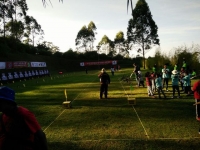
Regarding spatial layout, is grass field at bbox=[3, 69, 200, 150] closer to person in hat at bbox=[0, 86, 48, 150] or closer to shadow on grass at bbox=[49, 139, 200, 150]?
shadow on grass at bbox=[49, 139, 200, 150]

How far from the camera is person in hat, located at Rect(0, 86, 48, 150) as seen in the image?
8.71ft

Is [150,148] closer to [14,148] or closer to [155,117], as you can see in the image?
[155,117]

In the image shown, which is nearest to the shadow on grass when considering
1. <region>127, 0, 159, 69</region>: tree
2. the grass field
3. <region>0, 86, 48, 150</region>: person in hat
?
the grass field

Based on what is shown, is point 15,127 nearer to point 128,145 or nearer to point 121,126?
point 128,145

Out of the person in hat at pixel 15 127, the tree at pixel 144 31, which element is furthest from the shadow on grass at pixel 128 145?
the tree at pixel 144 31

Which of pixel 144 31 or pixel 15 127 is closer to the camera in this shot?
pixel 15 127

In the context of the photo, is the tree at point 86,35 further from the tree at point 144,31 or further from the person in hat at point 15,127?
the person in hat at point 15,127

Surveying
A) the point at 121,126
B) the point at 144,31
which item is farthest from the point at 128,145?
the point at 144,31

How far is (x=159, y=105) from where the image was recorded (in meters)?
12.1

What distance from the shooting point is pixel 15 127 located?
2658mm

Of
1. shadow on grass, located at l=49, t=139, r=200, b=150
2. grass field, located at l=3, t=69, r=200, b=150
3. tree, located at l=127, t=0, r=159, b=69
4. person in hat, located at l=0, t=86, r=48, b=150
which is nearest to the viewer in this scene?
person in hat, located at l=0, t=86, r=48, b=150

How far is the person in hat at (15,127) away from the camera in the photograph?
266 cm

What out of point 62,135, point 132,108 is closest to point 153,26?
point 132,108

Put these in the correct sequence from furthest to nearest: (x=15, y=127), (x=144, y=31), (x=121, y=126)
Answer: (x=144, y=31), (x=121, y=126), (x=15, y=127)
